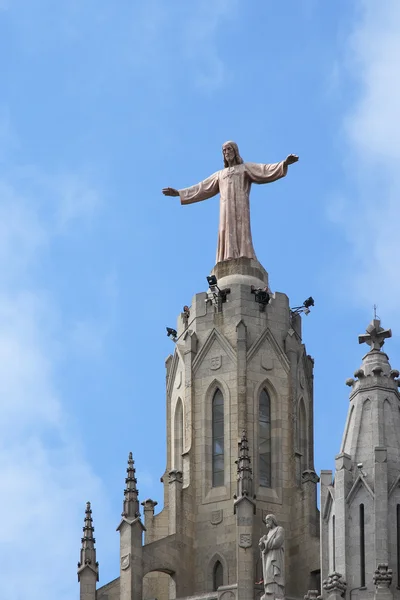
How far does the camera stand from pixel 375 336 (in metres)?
81.3

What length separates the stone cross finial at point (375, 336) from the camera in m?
81.3

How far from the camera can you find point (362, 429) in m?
79.8

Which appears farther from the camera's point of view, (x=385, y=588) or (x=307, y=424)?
(x=307, y=424)

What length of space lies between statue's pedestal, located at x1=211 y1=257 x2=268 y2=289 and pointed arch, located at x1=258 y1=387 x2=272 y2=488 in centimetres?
363

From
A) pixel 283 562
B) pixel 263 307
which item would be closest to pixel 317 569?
pixel 283 562

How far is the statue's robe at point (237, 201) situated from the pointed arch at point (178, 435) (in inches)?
195

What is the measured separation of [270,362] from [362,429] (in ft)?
25.3

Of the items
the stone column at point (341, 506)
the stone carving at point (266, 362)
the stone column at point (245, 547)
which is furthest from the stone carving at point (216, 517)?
the stone column at point (341, 506)

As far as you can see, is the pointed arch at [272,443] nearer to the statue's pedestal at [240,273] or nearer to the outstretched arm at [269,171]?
the statue's pedestal at [240,273]

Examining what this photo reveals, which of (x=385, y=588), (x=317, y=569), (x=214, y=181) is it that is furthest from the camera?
(x=214, y=181)

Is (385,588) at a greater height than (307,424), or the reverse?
(307,424)

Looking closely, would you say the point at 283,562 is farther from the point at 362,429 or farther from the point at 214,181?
the point at 214,181

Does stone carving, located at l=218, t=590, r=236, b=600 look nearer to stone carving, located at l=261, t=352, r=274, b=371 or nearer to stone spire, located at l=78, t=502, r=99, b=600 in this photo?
stone spire, located at l=78, t=502, r=99, b=600

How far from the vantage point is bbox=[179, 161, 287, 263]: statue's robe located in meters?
89.2
